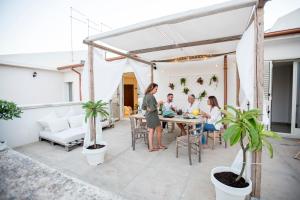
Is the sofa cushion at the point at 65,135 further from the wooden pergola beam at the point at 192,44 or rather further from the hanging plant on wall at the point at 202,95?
the hanging plant on wall at the point at 202,95

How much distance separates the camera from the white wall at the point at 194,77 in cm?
499

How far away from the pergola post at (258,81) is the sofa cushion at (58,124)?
4522mm

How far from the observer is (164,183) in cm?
224

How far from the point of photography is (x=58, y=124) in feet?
13.8

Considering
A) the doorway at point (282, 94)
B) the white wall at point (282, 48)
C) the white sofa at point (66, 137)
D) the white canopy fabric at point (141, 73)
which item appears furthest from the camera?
the doorway at point (282, 94)

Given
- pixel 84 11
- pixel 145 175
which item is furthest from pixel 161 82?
pixel 145 175

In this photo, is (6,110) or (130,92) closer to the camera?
(6,110)

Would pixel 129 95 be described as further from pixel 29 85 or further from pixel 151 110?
pixel 151 110

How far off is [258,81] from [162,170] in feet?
6.64

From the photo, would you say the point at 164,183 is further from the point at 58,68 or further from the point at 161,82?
the point at 58,68

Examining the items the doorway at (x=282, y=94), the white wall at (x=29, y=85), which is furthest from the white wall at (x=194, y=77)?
the white wall at (x=29, y=85)

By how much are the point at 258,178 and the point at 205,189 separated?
2.24ft

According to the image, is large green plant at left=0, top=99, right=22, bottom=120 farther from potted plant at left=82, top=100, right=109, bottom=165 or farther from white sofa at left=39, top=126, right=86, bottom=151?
potted plant at left=82, top=100, right=109, bottom=165

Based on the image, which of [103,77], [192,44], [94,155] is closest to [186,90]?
[192,44]
